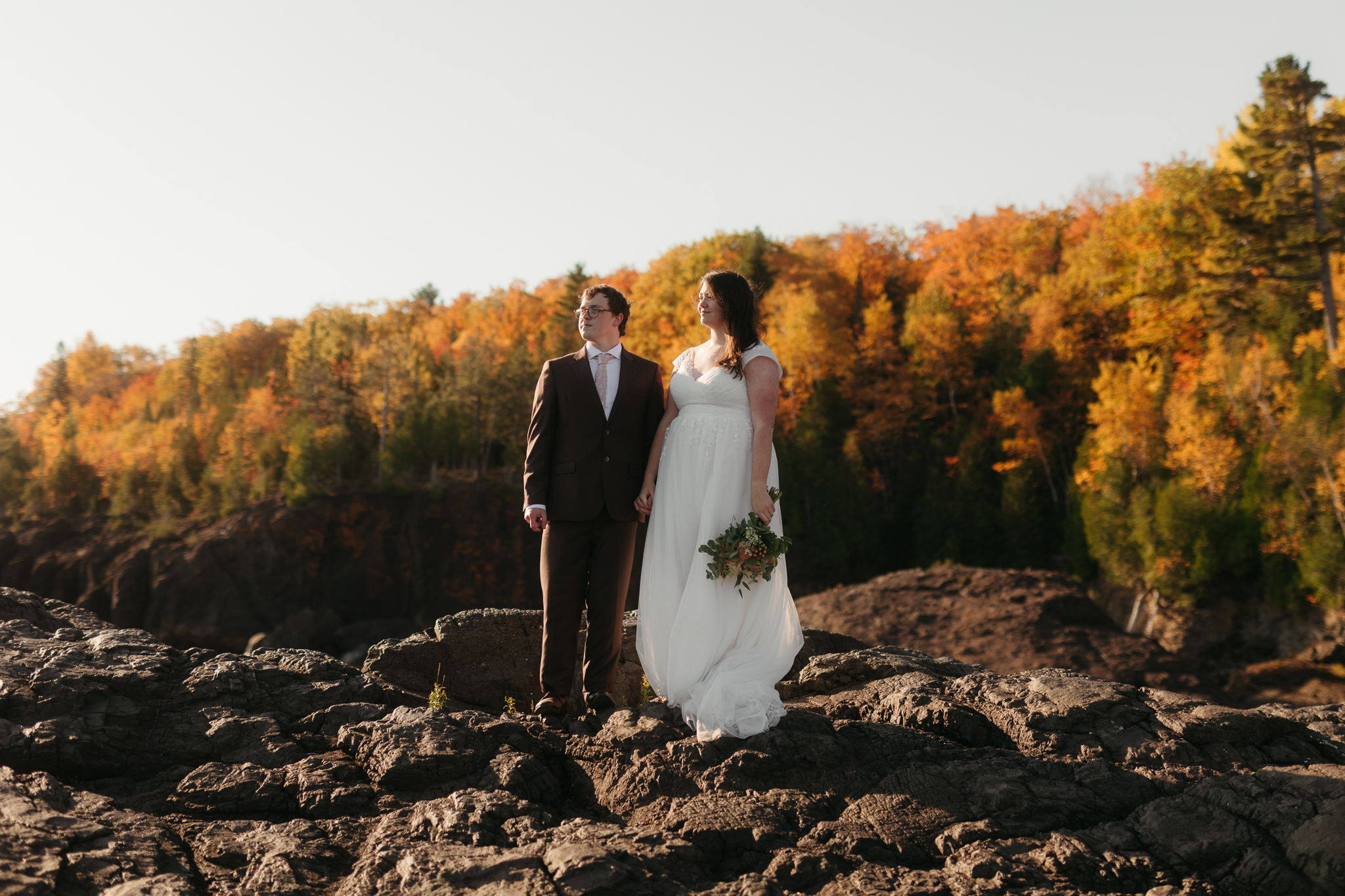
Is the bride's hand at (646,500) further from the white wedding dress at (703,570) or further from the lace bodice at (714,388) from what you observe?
the lace bodice at (714,388)

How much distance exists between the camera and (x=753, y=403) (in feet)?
14.9

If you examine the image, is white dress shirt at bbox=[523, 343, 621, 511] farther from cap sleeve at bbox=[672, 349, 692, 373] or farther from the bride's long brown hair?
the bride's long brown hair

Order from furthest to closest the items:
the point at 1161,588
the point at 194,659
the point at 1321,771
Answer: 1. the point at 1161,588
2. the point at 194,659
3. the point at 1321,771

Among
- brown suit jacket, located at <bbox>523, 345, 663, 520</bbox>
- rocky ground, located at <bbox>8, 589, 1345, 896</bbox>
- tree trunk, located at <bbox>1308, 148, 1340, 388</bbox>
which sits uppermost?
tree trunk, located at <bbox>1308, 148, 1340, 388</bbox>

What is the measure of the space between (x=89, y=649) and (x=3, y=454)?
6566 cm

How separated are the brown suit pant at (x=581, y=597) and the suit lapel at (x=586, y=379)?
2.09 ft

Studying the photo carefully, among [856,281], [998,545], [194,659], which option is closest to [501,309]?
[856,281]

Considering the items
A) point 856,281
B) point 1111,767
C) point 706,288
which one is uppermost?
point 856,281

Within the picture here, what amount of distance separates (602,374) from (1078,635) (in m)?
20.6

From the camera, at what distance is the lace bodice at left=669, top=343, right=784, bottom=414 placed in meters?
4.56

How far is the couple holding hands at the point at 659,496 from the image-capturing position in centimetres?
450

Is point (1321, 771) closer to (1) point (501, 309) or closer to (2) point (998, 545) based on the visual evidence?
(2) point (998, 545)

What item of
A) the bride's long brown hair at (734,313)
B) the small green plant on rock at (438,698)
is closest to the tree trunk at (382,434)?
the small green plant on rock at (438,698)

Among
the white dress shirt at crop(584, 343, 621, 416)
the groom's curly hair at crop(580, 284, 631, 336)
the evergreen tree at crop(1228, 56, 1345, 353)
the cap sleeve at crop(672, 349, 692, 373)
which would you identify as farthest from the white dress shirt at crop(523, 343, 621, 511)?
the evergreen tree at crop(1228, 56, 1345, 353)
